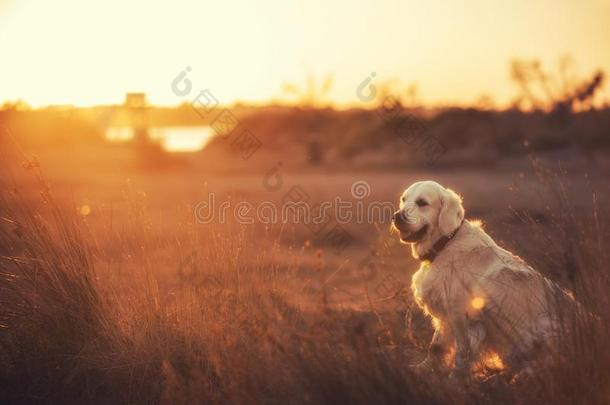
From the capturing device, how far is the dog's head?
583 cm

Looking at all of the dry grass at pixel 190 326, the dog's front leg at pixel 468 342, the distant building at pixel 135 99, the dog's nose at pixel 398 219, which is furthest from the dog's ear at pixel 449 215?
the distant building at pixel 135 99

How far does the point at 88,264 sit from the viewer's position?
5133 mm

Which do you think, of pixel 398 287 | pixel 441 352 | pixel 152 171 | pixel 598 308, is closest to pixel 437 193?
pixel 398 287

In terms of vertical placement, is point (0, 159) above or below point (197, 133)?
below

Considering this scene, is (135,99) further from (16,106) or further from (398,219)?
(398,219)

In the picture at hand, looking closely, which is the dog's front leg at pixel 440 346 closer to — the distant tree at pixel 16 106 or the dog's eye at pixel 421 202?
the dog's eye at pixel 421 202

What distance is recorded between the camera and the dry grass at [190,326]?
438cm

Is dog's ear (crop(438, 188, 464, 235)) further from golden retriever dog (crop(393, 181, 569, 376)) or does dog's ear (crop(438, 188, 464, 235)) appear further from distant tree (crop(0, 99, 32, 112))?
distant tree (crop(0, 99, 32, 112))

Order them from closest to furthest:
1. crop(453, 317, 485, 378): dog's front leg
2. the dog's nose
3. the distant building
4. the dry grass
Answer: the dry grass < crop(453, 317, 485, 378): dog's front leg < the dog's nose < the distant building

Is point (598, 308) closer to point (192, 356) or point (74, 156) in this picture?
point (192, 356)

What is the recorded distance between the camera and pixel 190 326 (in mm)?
5008

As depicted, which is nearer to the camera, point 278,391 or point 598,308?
point 598,308

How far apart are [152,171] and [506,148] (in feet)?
54.6

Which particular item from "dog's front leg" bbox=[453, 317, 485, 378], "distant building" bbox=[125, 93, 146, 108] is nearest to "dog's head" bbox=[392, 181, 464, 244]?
"dog's front leg" bbox=[453, 317, 485, 378]
